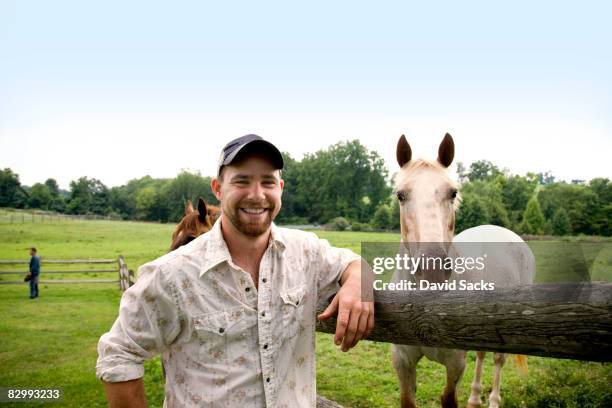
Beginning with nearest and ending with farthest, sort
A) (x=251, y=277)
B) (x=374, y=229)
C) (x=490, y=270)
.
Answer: (x=251, y=277), (x=490, y=270), (x=374, y=229)

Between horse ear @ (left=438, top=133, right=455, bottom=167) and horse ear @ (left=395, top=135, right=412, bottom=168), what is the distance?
254mm

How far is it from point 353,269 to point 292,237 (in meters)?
0.36

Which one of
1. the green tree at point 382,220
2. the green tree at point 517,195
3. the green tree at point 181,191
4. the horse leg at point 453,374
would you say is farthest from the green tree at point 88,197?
the horse leg at point 453,374

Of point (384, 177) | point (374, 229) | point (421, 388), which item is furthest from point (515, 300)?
point (384, 177)

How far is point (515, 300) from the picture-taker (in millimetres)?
1538

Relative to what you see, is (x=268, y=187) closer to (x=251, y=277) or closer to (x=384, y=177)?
(x=251, y=277)

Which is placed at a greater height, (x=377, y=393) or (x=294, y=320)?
(x=294, y=320)

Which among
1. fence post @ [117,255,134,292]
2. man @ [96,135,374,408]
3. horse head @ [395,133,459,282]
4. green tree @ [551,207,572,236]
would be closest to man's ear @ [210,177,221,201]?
man @ [96,135,374,408]

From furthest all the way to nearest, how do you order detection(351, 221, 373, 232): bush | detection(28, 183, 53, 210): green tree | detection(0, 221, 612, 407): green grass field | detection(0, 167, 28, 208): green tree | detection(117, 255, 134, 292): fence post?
detection(28, 183, 53, 210): green tree
detection(0, 167, 28, 208): green tree
detection(351, 221, 373, 232): bush
detection(117, 255, 134, 292): fence post
detection(0, 221, 612, 407): green grass field

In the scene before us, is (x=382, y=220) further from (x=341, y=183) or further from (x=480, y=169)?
(x=341, y=183)

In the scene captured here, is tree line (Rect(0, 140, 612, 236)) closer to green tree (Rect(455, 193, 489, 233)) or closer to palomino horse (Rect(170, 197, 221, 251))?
green tree (Rect(455, 193, 489, 233))

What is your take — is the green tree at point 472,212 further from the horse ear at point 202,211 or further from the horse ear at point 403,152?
the horse ear at point 202,211

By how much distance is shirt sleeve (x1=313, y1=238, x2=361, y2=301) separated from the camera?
1.99 meters

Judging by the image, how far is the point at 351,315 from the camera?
169cm
